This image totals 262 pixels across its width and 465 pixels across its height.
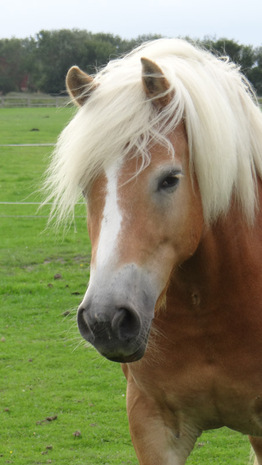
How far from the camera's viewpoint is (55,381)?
18.3 ft

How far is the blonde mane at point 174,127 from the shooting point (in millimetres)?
2229

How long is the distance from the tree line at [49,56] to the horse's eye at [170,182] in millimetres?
40199

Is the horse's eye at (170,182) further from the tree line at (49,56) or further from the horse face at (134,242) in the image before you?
the tree line at (49,56)

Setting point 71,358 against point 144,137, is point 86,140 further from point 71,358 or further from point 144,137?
point 71,358

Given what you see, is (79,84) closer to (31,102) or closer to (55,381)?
(55,381)

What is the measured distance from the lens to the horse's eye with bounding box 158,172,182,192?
216 centimetres

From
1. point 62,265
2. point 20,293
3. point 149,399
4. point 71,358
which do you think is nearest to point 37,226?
point 62,265

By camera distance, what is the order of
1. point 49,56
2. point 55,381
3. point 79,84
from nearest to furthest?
point 79,84 < point 55,381 < point 49,56

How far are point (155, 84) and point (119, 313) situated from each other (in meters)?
0.83

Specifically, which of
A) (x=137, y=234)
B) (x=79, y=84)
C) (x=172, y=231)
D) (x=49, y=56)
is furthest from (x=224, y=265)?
(x=49, y=56)

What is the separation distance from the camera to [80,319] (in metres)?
2.05

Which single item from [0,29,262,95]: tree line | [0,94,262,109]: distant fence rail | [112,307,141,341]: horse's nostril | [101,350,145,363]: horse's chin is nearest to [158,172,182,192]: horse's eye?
Result: [112,307,141,341]: horse's nostril

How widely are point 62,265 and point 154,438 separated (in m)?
6.59

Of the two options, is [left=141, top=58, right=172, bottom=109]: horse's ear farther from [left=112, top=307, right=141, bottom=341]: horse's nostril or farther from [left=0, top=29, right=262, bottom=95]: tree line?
[left=0, top=29, right=262, bottom=95]: tree line
